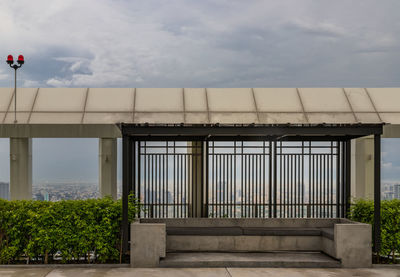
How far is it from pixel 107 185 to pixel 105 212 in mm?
4023

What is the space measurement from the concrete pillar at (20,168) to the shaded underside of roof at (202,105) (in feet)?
2.32

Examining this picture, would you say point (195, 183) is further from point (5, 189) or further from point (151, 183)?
point (5, 189)

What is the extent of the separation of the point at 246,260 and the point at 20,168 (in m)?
7.66

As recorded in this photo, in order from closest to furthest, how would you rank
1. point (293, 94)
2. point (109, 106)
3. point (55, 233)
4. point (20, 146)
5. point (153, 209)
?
point (55, 233) < point (153, 209) < point (20, 146) < point (109, 106) < point (293, 94)

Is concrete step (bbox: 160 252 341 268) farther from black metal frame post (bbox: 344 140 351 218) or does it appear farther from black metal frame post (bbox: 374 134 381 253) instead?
black metal frame post (bbox: 344 140 351 218)

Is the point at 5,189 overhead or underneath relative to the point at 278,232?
overhead

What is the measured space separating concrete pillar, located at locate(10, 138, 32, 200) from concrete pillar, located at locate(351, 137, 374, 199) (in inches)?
397

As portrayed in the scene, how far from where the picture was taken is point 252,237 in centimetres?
937

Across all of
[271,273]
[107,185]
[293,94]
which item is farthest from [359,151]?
[107,185]

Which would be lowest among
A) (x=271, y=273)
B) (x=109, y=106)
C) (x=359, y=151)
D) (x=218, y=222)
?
(x=271, y=273)

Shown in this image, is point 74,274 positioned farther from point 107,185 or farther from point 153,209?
point 107,185

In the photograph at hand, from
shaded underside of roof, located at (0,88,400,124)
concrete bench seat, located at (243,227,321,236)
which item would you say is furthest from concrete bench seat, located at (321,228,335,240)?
shaded underside of roof, located at (0,88,400,124)

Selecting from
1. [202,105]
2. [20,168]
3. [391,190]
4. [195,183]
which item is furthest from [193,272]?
[20,168]

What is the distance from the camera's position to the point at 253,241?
30.7 feet
